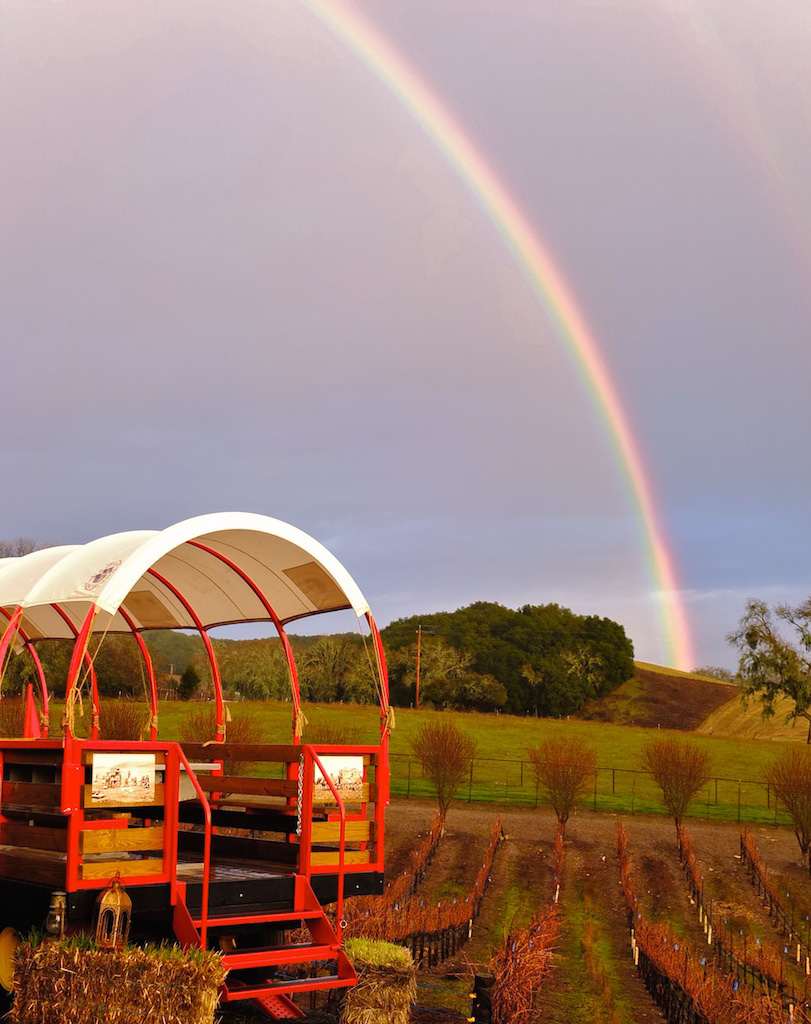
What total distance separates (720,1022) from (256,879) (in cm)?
478

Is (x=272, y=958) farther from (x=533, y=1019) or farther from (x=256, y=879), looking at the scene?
(x=533, y=1019)

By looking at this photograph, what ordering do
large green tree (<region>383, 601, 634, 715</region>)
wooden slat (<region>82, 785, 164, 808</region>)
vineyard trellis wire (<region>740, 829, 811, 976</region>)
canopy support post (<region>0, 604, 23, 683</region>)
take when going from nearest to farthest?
wooden slat (<region>82, 785, 164, 808</region>), canopy support post (<region>0, 604, 23, 683</region>), vineyard trellis wire (<region>740, 829, 811, 976</region>), large green tree (<region>383, 601, 634, 715</region>)

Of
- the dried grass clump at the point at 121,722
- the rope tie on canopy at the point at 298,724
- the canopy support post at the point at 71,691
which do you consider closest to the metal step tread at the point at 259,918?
the canopy support post at the point at 71,691

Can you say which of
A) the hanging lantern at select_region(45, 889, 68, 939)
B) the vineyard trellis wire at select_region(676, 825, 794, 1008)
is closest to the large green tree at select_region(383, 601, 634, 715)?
the vineyard trellis wire at select_region(676, 825, 794, 1008)

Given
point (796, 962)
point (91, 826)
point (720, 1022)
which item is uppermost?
point (91, 826)

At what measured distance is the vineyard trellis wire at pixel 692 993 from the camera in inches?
377

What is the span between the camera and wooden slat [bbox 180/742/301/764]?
359 inches

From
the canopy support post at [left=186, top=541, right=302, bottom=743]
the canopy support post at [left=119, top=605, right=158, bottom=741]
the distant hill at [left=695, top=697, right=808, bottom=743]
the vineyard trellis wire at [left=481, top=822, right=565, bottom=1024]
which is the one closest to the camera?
the vineyard trellis wire at [left=481, top=822, right=565, bottom=1024]

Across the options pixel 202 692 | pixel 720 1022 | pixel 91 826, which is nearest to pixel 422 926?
pixel 720 1022

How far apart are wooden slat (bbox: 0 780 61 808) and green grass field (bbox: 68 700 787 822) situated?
1161 inches

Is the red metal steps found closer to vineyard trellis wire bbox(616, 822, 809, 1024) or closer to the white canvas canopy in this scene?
the white canvas canopy

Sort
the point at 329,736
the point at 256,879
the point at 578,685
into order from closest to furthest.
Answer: the point at 256,879
the point at 329,736
the point at 578,685

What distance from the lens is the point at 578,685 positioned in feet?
263

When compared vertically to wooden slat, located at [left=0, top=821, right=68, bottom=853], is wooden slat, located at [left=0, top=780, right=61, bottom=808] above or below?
above
